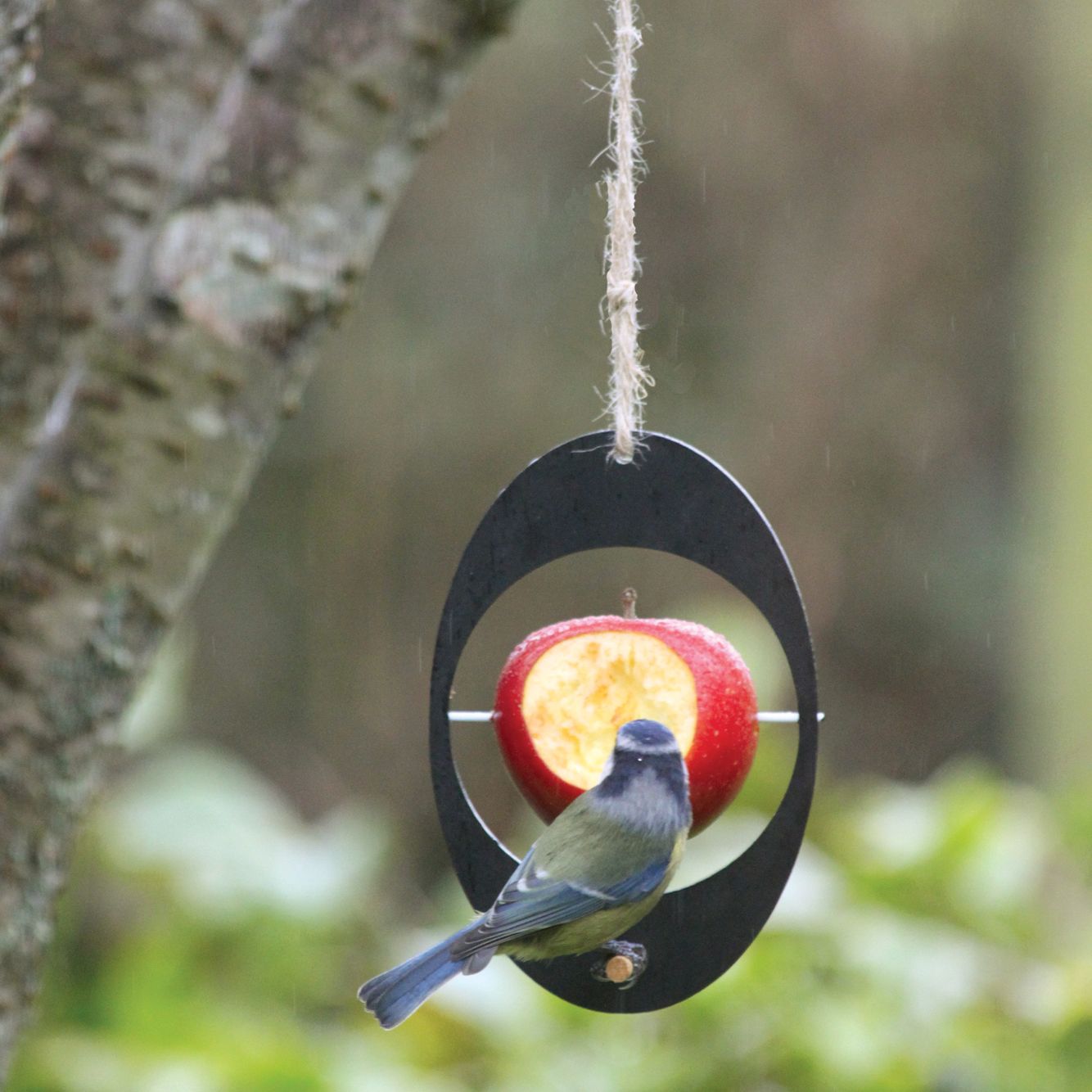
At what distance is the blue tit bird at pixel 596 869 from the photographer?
3.67 feet

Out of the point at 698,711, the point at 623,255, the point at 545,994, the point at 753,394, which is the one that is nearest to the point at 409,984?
the point at 698,711

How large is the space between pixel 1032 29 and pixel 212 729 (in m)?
3.88

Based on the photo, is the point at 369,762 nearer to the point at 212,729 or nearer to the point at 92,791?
the point at 212,729

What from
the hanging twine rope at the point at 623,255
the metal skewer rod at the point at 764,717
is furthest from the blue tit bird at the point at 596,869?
the hanging twine rope at the point at 623,255

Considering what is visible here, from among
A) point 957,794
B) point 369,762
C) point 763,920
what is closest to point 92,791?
point 763,920

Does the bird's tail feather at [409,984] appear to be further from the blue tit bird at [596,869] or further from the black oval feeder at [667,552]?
the black oval feeder at [667,552]

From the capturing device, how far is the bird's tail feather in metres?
1.06

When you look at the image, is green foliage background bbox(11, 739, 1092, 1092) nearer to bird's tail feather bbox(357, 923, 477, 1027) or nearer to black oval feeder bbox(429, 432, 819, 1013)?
black oval feeder bbox(429, 432, 819, 1013)

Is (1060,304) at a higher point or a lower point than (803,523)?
higher

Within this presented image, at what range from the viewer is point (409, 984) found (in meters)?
1.08

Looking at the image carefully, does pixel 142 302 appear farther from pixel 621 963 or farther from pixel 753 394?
pixel 753 394

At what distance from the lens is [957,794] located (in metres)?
2.73


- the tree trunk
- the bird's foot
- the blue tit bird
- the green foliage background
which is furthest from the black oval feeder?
the green foliage background

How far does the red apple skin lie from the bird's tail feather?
0.19 m
